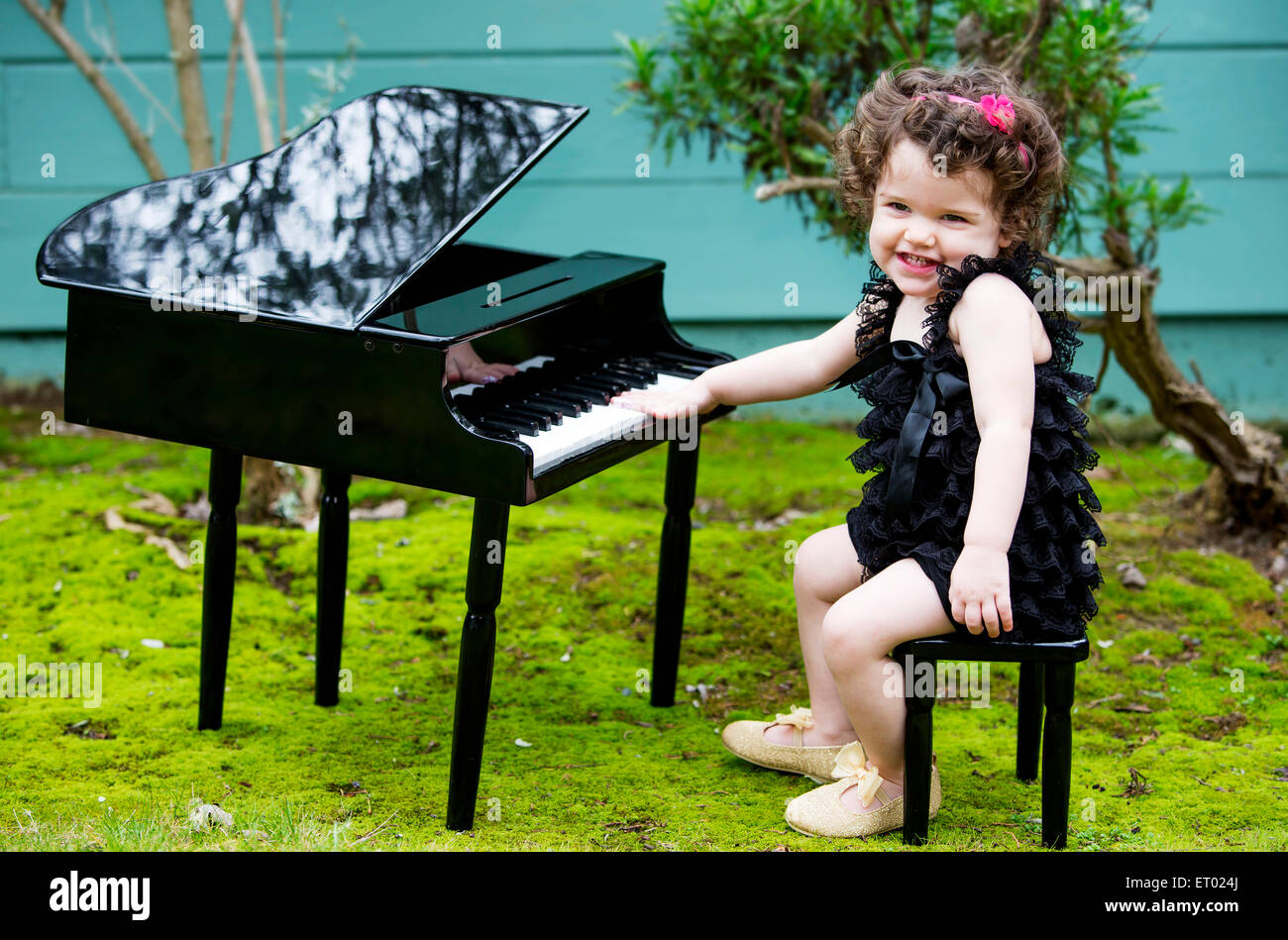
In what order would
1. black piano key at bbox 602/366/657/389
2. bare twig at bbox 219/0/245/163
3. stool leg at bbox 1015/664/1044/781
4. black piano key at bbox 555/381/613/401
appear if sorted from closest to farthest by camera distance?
1. black piano key at bbox 555/381/613/401
2. black piano key at bbox 602/366/657/389
3. stool leg at bbox 1015/664/1044/781
4. bare twig at bbox 219/0/245/163

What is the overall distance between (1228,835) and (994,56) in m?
2.33

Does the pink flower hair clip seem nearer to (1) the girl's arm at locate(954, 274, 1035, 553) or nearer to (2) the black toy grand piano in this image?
(1) the girl's arm at locate(954, 274, 1035, 553)

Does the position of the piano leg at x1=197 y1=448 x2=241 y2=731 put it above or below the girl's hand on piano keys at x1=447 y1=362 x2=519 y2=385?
below

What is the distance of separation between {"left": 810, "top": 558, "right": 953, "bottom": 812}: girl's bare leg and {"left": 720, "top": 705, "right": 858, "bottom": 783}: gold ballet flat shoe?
1.29 ft

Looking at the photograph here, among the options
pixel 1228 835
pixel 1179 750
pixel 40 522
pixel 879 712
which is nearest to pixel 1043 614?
pixel 879 712

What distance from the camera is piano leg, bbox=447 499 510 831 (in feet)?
8.38

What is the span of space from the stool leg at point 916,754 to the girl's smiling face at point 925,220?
74cm

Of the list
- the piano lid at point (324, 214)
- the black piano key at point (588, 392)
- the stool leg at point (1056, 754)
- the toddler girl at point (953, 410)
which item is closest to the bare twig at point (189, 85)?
the piano lid at point (324, 214)

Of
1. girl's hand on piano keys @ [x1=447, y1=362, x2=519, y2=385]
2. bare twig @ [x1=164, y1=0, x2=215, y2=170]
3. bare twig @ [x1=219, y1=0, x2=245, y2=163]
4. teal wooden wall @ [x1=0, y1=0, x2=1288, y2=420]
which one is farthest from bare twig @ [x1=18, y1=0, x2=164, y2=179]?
girl's hand on piano keys @ [x1=447, y1=362, x2=519, y2=385]

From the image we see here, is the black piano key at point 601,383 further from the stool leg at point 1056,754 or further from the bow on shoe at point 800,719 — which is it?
the stool leg at point 1056,754

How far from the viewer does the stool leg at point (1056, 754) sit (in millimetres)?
2592

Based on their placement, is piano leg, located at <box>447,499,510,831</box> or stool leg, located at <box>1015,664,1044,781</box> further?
stool leg, located at <box>1015,664,1044,781</box>

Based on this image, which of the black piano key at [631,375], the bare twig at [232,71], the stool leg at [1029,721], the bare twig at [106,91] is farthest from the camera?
the bare twig at [106,91]

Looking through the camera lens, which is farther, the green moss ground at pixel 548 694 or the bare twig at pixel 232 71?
the bare twig at pixel 232 71
